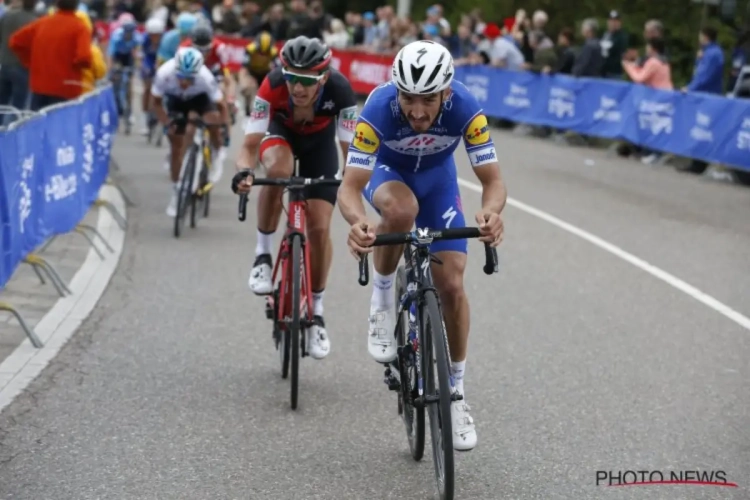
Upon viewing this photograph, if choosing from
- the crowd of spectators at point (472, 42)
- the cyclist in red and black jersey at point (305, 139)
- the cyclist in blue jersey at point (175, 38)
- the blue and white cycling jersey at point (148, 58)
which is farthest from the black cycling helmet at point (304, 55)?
the blue and white cycling jersey at point (148, 58)

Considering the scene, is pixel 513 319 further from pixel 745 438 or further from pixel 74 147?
pixel 74 147

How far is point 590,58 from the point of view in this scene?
23.6 m

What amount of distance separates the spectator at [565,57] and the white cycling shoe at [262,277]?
17140 millimetres

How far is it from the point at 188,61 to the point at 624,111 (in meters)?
10.5

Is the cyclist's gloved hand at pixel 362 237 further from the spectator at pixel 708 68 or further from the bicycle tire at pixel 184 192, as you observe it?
the spectator at pixel 708 68

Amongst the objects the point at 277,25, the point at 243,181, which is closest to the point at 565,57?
the point at 277,25

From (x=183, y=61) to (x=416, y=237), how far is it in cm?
775

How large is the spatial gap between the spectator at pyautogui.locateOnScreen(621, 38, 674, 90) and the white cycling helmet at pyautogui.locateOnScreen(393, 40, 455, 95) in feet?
52.6

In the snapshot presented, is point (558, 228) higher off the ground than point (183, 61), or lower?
lower

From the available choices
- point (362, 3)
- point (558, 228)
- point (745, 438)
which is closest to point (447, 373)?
point (745, 438)

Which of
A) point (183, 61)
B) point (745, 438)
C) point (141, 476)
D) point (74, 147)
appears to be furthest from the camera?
point (183, 61)

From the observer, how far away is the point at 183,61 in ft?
43.3

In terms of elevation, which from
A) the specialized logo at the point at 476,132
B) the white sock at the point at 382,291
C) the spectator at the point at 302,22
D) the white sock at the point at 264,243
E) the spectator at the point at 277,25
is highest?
the specialized logo at the point at 476,132
